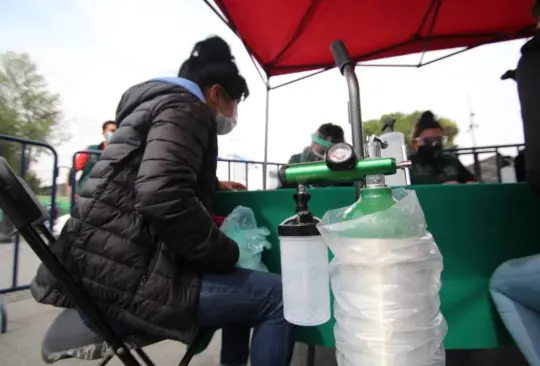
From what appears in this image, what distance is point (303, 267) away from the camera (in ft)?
2.08

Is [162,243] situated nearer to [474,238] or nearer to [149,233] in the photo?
[149,233]

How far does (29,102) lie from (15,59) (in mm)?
2223

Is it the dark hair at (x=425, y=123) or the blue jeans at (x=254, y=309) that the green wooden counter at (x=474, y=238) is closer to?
the blue jeans at (x=254, y=309)

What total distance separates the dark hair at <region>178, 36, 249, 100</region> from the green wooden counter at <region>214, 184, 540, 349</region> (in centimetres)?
53

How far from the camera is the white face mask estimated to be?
4.11 feet

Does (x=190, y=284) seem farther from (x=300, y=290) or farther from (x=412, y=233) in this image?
(x=412, y=233)

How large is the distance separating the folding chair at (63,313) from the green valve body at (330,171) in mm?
552

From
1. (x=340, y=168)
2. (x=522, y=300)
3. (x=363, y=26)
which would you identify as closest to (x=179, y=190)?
(x=340, y=168)

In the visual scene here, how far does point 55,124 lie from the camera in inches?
695

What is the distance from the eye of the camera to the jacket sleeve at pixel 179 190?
0.80 metres

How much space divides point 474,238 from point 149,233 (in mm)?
950

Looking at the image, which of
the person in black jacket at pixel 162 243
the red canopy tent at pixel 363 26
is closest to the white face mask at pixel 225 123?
the person in black jacket at pixel 162 243

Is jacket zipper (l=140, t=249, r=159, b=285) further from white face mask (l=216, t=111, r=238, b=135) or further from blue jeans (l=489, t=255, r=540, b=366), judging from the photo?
blue jeans (l=489, t=255, r=540, b=366)

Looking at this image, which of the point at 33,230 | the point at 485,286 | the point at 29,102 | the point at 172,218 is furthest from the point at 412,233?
the point at 29,102
